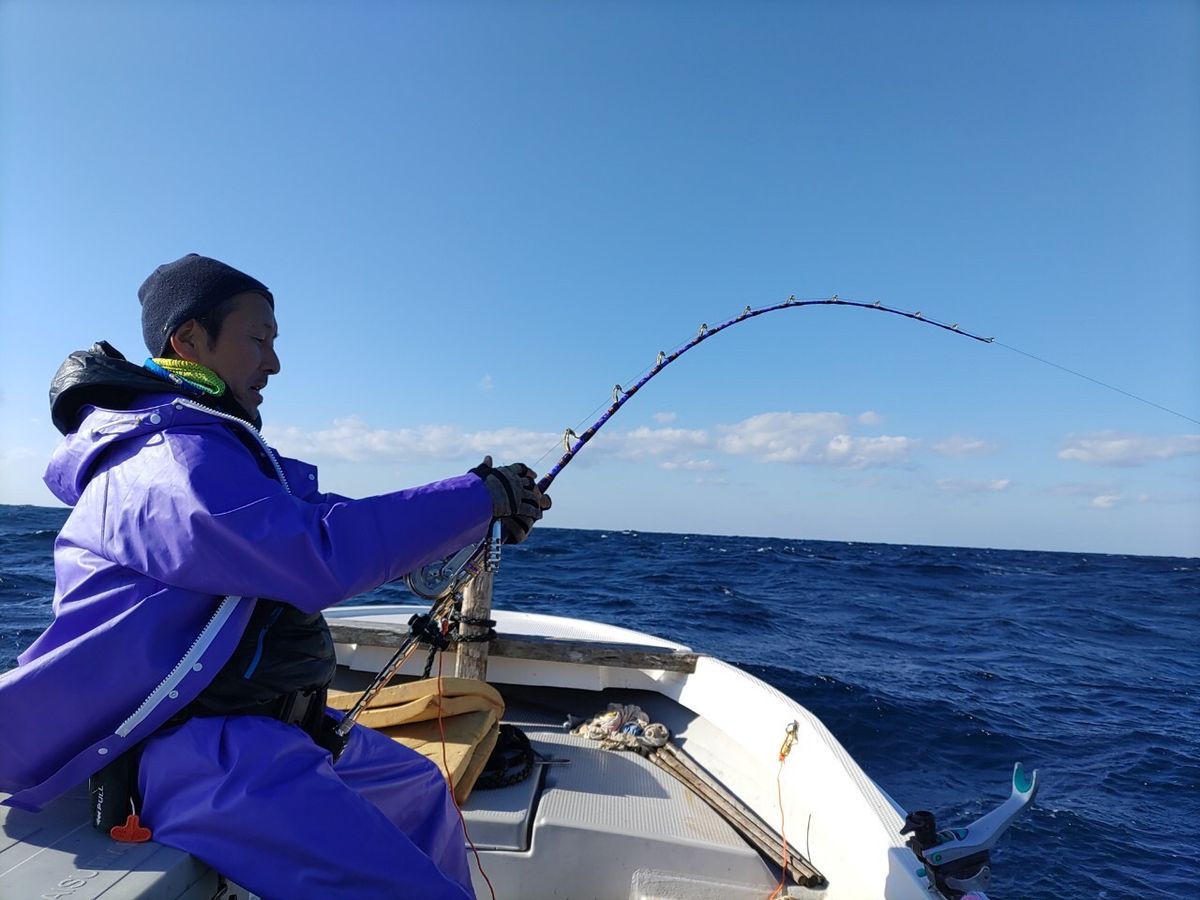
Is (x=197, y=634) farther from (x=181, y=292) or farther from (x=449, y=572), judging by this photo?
(x=181, y=292)

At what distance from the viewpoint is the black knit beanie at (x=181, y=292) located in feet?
5.74

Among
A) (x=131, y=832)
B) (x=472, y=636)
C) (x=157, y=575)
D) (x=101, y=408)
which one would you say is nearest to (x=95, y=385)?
(x=101, y=408)

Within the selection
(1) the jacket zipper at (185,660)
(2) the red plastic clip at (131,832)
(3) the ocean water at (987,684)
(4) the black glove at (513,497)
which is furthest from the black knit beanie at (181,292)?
(3) the ocean water at (987,684)

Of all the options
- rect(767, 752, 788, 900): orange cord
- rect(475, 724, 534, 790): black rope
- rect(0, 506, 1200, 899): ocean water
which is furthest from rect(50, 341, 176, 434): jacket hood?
rect(0, 506, 1200, 899): ocean water

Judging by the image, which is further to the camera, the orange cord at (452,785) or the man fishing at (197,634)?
the orange cord at (452,785)

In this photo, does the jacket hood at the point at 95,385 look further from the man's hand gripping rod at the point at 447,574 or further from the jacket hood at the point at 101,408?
the man's hand gripping rod at the point at 447,574

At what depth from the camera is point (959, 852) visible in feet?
7.64

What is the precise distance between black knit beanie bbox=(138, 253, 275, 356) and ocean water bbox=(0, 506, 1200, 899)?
5.32 metres

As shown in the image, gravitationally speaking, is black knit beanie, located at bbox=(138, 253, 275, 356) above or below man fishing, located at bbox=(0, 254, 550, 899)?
above

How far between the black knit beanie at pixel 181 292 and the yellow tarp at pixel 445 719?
2215 millimetres

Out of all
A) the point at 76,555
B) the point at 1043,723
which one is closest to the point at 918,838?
the point at 76,555

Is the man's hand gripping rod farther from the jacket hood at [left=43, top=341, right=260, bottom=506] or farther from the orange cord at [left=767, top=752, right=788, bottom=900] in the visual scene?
the orange cord at [left=767, top=752, right=788, bottom=900]

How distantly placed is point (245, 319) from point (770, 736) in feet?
10.7

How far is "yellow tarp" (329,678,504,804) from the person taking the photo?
3.38m
